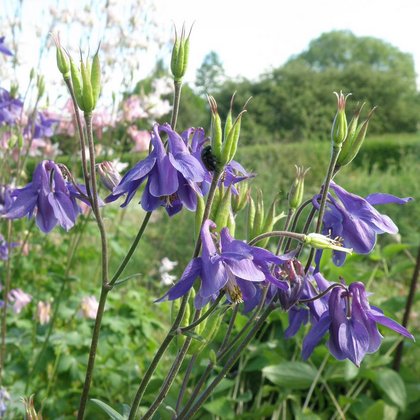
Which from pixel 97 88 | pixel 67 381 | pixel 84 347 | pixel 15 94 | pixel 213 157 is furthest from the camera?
pixel 84 347

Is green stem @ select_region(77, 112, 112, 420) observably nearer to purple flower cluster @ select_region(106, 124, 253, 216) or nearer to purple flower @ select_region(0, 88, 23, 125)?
purple flower cluster @ select_region(106, 124, 253, 216)

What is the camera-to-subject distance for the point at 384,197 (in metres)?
1.29

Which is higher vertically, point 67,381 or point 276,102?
point 276,102

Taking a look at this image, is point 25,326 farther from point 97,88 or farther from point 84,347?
point 97,88

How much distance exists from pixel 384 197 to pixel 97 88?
632 millimetres

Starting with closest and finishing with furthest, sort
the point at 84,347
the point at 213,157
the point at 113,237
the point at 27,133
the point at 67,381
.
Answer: the point at 213,157, the point at 27,133, the point at 67,381, the point at 84,347, the point at 113,237

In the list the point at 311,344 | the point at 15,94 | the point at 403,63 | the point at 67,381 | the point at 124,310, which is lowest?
the point at 67,381

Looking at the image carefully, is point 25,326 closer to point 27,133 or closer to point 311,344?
point 27,133

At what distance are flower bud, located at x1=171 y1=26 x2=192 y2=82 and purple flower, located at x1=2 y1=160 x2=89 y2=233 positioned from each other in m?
0.32

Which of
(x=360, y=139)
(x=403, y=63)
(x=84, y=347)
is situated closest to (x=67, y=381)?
(x=84, y=347)

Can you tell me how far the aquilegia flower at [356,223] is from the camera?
122 centimetres

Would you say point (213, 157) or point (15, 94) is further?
point (15, 94)

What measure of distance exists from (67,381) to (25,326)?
1.27 ft

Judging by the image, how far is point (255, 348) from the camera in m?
2.80
